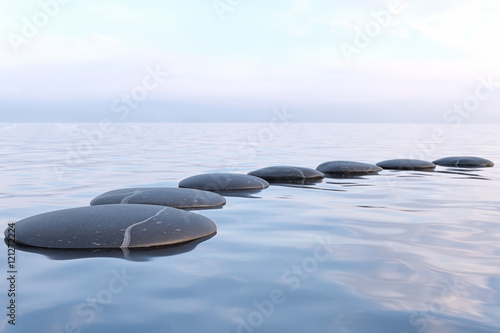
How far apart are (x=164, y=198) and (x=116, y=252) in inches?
108

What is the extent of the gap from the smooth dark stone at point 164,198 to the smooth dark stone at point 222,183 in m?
1.69

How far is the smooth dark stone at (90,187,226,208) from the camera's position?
742 cm

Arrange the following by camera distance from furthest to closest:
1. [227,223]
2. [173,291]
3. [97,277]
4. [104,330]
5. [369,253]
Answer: [227,223]
[369,253]
[97,277]
[173,291]
[104,330]

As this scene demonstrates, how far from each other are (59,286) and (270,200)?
491 cm

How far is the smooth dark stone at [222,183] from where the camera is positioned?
9.63m

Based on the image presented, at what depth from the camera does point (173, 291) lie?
366 centimetres

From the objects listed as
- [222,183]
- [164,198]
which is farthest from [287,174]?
[164,198]

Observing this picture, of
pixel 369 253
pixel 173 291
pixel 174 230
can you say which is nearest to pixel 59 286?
pixel 173 291

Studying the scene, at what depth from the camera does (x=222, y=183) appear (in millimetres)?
9648

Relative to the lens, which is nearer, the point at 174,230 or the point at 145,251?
the point at 145,251

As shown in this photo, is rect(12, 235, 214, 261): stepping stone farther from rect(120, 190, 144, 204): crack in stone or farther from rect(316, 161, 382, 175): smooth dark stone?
rect(316, 161, 382, 175): smooth dark stone

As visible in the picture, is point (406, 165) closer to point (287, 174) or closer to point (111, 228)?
point (287, 174)

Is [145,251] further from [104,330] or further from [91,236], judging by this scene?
[104,330]

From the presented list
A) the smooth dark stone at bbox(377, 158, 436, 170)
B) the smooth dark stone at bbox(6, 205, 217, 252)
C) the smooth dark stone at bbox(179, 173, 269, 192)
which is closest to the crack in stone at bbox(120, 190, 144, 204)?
the smooth dark stone at bbox(6, 205, 217, 252)
